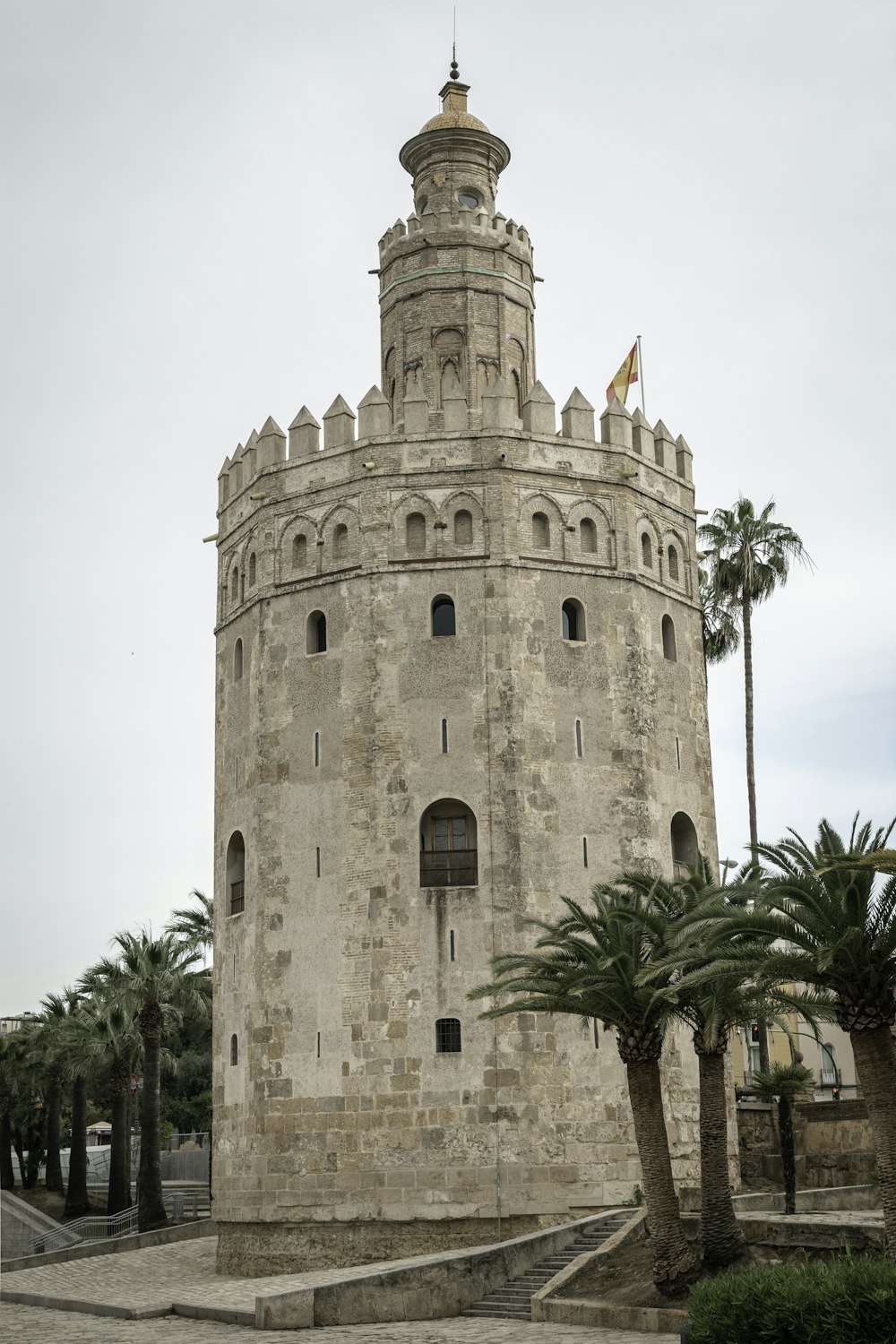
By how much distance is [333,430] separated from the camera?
2889cm

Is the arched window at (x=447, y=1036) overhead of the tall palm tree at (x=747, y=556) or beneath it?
beneath

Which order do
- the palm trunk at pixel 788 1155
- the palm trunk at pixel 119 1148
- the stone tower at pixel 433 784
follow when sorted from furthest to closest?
the palm trunk at pixel 119 1148
the stone tower at pixel 433 784
the palm trunk at pixel 788 1155

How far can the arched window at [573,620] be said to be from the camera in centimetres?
2770

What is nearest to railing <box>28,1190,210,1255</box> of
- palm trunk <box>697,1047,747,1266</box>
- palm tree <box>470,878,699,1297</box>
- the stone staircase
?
the stone staircase

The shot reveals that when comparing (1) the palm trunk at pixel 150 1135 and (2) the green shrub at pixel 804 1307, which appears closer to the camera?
(2) the green shrub at pixel 804 1307

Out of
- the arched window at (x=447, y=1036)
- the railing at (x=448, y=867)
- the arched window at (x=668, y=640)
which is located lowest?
the arched window at (x=447, y=1036)

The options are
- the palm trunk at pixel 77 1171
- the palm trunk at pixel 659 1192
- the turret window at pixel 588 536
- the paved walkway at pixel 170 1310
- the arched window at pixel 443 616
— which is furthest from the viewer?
the palm trunk at pixel 77 1171

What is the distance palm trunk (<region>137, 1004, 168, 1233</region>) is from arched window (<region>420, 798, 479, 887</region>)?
15.3m

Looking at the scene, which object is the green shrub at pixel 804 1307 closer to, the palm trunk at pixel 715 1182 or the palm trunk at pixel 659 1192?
the palm trunk at pixel 659 1192

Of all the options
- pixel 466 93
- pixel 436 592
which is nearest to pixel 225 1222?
pixel 436 592

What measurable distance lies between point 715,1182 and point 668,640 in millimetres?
12292

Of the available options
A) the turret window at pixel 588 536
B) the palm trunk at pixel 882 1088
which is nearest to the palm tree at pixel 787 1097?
the palm trunk at pixel 882 1088

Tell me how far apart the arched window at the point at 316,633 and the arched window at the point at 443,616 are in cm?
216

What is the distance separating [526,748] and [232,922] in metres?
6.68
